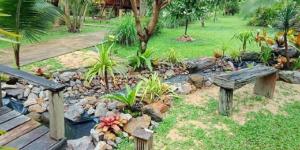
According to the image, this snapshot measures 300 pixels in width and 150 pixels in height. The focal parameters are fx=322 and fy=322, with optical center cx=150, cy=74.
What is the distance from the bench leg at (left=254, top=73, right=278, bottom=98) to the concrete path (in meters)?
4.92

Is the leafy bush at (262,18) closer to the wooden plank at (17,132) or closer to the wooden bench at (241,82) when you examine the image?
the wooden bench at (241,82)

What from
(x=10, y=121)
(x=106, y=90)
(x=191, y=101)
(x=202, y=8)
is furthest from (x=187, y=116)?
(x=202, y=8)

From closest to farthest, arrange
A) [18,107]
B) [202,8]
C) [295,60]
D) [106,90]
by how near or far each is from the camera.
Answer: [18,107] → [106,90] → [295,60] → [202,8]

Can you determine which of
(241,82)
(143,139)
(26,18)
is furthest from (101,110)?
(26,18)

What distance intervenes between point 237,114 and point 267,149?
0.94 m

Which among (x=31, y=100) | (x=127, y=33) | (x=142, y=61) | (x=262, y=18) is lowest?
(x=31, y=100)

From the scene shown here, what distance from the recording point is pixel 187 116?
4.59 metres

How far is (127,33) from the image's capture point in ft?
30.0

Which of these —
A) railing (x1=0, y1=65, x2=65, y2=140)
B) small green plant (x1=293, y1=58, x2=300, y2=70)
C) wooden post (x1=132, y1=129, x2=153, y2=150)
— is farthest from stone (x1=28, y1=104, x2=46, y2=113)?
small green plant (x1=293, y1=58, x2=300, y2=70)

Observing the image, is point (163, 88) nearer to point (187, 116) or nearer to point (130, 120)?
point (187, 116)

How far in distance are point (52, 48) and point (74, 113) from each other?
14.8 feet

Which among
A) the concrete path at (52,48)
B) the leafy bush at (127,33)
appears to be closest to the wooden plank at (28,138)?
the concrete path at (52,48)

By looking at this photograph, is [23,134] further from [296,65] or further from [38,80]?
[296,65]

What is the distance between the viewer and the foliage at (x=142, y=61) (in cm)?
679
